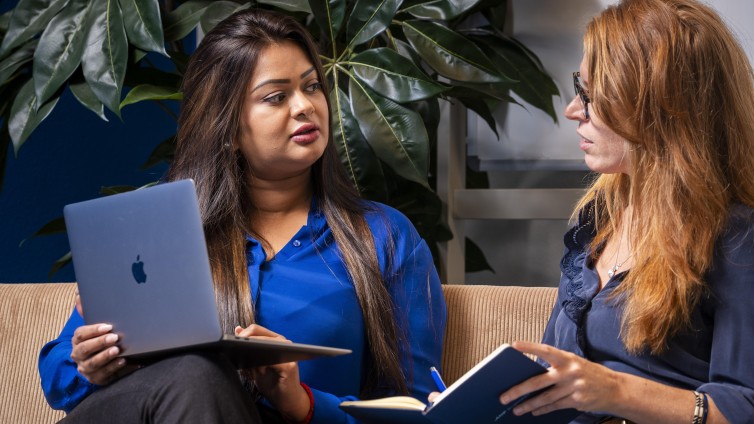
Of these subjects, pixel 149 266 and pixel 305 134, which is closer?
pixel 149 266

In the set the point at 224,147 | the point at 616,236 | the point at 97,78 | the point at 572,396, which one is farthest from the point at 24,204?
the point at 572,396

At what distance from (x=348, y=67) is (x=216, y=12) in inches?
12.6

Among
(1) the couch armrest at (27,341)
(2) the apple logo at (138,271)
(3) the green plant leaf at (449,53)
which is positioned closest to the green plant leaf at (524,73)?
(3) the green plant leaf at (449,53)

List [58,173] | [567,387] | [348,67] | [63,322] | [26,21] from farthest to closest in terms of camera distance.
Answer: [58,173] < [26,21] < [348,67] < [63,322] < [567,387]

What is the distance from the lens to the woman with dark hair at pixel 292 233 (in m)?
1.61

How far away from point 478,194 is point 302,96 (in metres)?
0.85

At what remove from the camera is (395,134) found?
6.45ft

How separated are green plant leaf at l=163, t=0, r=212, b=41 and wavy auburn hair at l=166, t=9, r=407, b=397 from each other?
45cm

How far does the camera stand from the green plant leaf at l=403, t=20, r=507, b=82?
2049mm

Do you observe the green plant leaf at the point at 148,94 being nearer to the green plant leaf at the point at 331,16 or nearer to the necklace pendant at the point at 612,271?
the green plant leaf at the point at 331,16

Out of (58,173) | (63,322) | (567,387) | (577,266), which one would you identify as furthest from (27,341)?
(567,387)

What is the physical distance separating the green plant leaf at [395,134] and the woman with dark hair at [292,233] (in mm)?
185

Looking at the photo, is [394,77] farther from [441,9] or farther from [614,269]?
[614,269]

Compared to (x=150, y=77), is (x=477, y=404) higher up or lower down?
lower down
